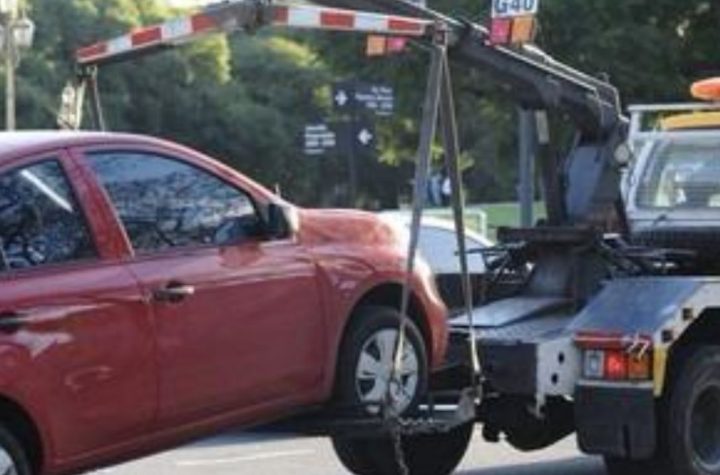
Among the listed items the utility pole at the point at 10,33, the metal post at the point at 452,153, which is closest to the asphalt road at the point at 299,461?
the metal post at the point at 452,153

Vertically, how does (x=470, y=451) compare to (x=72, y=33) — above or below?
below

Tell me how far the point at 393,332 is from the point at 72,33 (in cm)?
5214

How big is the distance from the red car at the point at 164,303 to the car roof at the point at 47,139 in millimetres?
10

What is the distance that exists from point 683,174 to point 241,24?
150 inches

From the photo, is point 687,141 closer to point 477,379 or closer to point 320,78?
point 477,379

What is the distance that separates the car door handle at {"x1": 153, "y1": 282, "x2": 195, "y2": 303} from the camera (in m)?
6.72

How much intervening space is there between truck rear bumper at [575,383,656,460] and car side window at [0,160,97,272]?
10.6 feet

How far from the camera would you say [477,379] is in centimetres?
868

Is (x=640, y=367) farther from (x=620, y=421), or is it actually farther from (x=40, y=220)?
(x=40, y=220)

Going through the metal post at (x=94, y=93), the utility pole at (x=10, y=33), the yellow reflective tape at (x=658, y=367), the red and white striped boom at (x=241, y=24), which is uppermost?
the utility pole at (x=10, y=33)

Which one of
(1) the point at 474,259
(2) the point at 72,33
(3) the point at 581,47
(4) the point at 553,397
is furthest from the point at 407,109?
(2) the point at 72,33

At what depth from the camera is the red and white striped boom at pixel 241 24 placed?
24.5 feet

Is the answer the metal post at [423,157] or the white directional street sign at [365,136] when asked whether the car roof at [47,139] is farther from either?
the white directional street sign at [365,136]

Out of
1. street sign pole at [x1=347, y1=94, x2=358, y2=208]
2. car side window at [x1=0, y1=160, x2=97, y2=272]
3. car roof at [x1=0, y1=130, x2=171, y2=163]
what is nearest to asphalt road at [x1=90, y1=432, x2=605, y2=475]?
car roof at [x1=0, y1=130, x2=171, y2=163]
